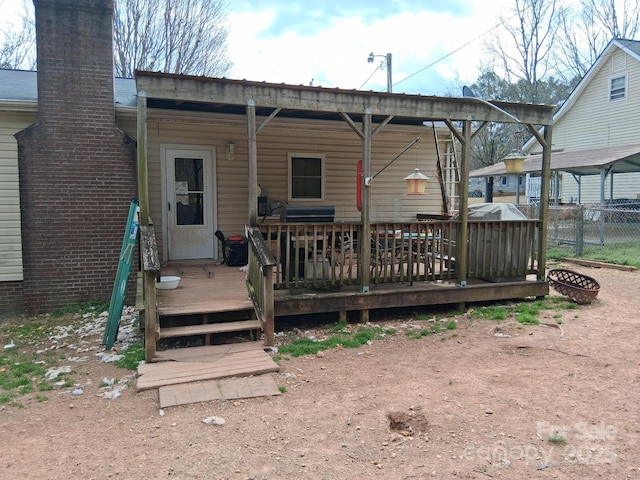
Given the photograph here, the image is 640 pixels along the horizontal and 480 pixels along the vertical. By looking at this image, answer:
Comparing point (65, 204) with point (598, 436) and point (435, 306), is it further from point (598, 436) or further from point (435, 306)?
point (598, 436)

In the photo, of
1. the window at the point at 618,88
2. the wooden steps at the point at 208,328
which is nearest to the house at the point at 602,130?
the window at the point at 618,88

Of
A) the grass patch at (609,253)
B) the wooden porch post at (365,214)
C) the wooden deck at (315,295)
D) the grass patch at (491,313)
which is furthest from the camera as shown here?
the grass patch at (609,253)

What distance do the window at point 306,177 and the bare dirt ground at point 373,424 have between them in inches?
176

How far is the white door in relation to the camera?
26.9 ft

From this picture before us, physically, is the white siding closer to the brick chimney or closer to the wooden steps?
the brick chimney

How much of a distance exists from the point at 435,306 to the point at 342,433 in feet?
13.5

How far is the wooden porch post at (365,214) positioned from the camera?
614 centimetres

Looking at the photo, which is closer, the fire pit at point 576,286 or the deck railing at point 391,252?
the deck railing at point 391,252

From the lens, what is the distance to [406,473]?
294 centimetres

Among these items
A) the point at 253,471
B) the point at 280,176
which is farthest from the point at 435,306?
the point at 253,471

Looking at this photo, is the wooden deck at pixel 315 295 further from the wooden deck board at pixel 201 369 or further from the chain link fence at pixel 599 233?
the chain link fence at pixel 599 233

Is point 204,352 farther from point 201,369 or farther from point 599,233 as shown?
point 599,233

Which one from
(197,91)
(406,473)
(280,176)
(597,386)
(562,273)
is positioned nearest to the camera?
(406,473)

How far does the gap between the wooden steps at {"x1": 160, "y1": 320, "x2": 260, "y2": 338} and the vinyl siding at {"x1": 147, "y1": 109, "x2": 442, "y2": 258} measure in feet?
10.6
